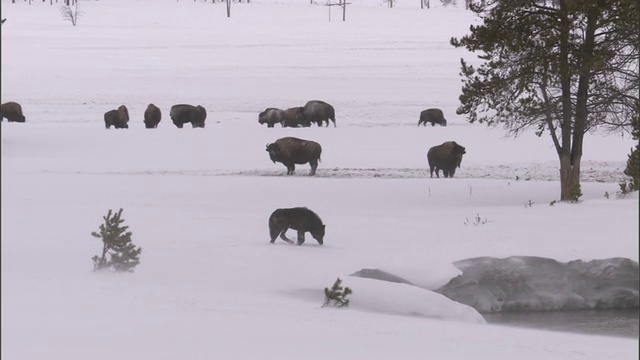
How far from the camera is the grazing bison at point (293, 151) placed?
2450 centimetres

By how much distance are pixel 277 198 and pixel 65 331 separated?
1335cm

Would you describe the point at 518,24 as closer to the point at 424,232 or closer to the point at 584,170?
the point at 424,232

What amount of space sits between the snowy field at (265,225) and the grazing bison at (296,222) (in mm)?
296

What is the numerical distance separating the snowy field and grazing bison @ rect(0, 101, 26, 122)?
1.85 metres

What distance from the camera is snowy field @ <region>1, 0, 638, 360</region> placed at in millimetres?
8492

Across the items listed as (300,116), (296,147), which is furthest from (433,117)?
(296,147)

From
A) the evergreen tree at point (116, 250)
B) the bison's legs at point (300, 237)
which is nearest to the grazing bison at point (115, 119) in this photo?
the bison's legs at point (300, 237)

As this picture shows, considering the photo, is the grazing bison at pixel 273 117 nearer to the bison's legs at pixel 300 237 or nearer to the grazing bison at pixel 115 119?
the grazing bison at pixel 115 119

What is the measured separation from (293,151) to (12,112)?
63.4 ft

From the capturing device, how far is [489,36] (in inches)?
758

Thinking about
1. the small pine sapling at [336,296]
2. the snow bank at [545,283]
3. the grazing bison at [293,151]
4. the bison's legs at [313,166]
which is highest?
the grazing bison at [293,151]

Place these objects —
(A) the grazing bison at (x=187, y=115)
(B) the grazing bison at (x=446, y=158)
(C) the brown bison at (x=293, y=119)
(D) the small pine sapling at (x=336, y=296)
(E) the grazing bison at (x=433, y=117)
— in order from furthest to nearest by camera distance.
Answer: (E) the grazing bison at (x=433, y=117), (C) the brown bison at (x=293, y=119), (A) the grazing bison at (x=187, y=115), (B) the grazing bison at (x=446, y=158), (D) the small pine sapling at (x=336, y=296)

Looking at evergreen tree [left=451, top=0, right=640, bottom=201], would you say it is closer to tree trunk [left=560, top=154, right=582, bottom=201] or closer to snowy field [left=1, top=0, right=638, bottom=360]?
tree trunk [left=560, top=154, right=582, bottom=201]

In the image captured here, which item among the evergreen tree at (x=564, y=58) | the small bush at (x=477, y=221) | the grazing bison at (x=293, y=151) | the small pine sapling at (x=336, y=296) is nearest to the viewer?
the small pine sapling at (x=336, y=296)
